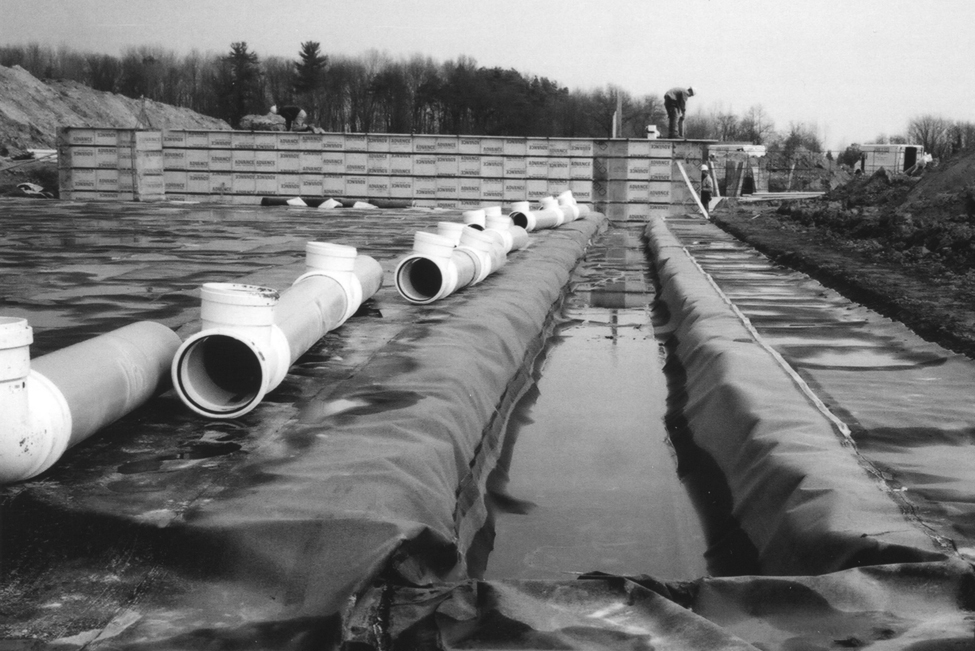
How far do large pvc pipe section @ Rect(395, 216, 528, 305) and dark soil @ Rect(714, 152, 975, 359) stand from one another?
3.14 meters

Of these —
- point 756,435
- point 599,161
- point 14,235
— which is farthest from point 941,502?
point 599,161

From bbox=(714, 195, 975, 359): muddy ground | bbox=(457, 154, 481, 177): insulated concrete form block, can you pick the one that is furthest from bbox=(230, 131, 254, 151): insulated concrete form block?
bbox=(714, 195, 975, 359): muddy ground

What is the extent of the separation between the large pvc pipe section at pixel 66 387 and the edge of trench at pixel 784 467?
231 centimetres

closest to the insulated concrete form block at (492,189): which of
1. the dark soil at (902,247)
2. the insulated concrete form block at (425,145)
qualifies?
the insulated concrete form block at (425,145)

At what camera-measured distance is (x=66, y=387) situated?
324 centimetres

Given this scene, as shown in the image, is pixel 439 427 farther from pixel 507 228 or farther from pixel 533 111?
pixel 533 111

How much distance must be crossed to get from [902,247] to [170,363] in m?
10.5

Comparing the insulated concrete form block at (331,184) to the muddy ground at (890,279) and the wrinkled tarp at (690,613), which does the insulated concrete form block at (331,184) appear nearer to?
the muddy ground at (890,279)

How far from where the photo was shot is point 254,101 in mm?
71688

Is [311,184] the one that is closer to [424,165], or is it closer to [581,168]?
[424,165]

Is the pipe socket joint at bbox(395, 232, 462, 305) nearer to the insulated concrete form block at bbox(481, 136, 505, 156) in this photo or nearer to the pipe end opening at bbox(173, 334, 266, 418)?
the pipe end opening at bbox(173, 334, 266, 418)

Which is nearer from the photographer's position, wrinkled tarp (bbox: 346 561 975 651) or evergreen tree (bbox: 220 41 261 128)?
wrinkled tarp (bbox: 346 561 975 651)

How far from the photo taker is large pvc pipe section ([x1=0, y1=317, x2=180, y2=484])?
9.47 feet

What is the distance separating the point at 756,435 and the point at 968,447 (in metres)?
0.87
